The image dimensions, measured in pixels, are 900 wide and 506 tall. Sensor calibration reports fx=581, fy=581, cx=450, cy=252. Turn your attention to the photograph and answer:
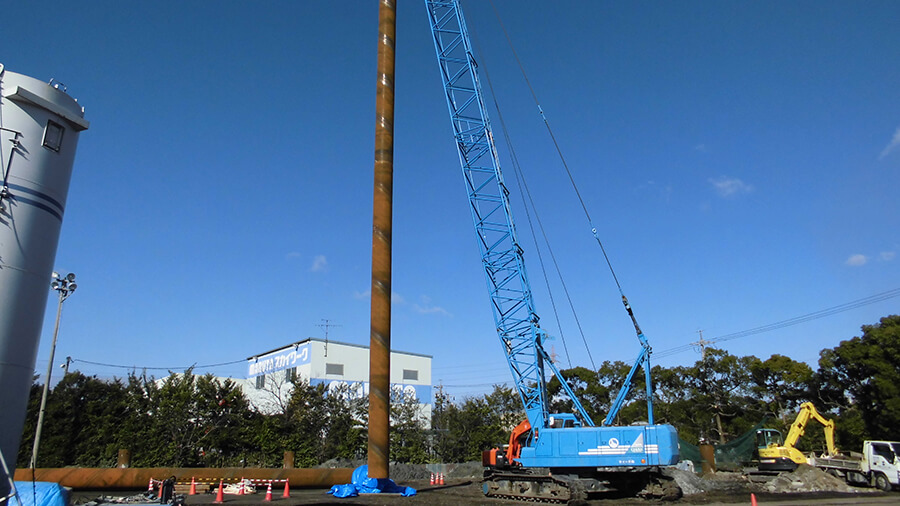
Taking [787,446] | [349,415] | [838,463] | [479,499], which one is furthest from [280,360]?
[838,463]

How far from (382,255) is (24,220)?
11.8 meters

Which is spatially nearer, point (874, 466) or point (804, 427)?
point (874, 466)

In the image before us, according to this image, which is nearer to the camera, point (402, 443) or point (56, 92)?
point (56, 92)

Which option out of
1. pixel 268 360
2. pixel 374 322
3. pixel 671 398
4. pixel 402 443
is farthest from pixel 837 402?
pixel 268 360

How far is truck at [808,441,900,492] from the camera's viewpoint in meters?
26.2

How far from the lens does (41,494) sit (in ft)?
28.9

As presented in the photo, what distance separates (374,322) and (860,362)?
38.2 meters

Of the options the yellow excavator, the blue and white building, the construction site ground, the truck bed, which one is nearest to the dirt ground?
the construction site ground

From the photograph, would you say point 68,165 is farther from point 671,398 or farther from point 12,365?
point 671,398

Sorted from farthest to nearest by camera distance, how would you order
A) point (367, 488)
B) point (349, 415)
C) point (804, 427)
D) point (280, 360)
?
point (280, 360) < point (349, 415) < point (804, 427) < point (367, 488)

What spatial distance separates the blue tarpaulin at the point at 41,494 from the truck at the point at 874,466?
31.4 meters

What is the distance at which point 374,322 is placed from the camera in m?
19.3

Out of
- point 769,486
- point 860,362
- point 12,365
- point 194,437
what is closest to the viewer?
point 12,365

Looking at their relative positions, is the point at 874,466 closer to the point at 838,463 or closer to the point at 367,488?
the point at 838,463
